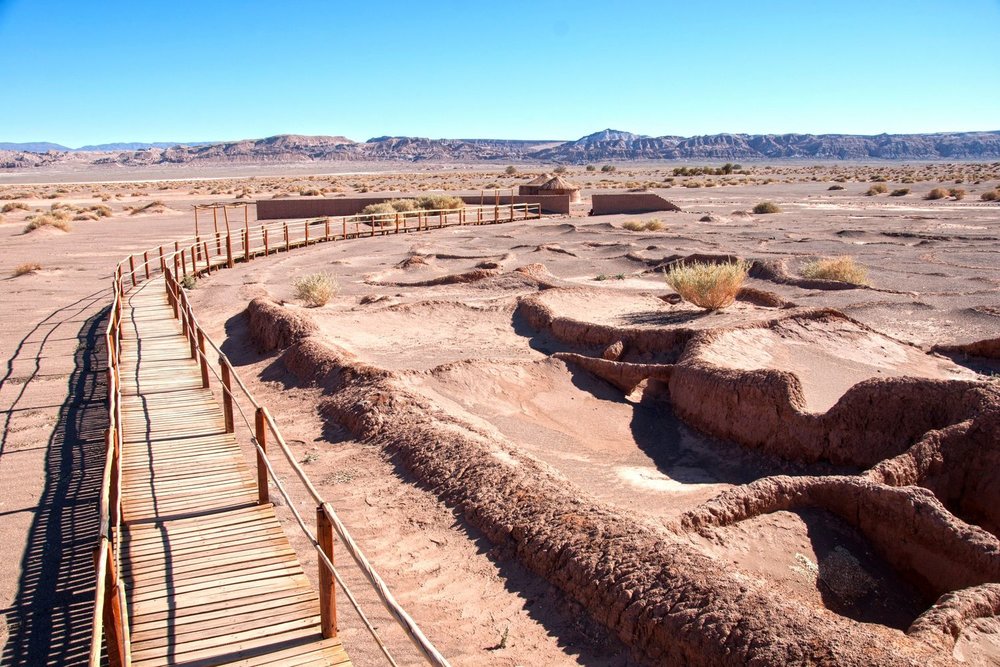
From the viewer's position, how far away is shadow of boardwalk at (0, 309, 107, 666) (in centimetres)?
547

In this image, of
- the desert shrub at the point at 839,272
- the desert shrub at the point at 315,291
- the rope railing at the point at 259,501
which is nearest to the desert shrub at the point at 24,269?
the rope railing at the point at 259,501

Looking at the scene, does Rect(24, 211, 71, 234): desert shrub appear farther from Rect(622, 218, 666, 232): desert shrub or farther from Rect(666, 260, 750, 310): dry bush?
Rect(666, 260, 750, 310): dry bush

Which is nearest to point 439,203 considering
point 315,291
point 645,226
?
point 645,226

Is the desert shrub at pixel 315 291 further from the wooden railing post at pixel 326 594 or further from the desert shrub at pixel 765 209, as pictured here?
the desert shrub at pixel 765 209

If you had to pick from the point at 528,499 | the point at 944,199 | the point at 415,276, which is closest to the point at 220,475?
the point at 528,499

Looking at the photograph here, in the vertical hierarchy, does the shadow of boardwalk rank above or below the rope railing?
below

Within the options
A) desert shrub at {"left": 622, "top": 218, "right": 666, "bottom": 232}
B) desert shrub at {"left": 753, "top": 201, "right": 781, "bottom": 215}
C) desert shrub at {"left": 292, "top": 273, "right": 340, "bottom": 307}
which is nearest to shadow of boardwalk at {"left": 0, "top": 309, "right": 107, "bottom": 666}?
desert shrub at {"left": 292, "top": 273, "right": 340, "bottom": 307}

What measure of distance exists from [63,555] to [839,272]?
56.5 ft

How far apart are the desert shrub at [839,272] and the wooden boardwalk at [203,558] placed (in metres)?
14.9

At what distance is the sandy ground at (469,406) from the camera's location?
588 cm

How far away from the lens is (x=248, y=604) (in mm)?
5293

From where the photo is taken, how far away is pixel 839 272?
18.7 m

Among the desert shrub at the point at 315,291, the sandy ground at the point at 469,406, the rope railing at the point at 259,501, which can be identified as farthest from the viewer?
the desert shrub at the point at 315,291

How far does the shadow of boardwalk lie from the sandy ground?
2 centimetres
